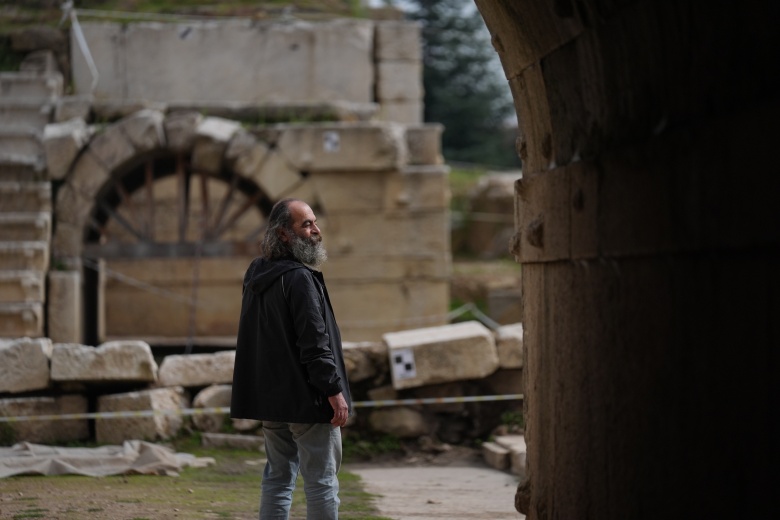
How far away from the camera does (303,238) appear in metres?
4.77

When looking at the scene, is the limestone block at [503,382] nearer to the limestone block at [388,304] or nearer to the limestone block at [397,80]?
the limestone block at [388,304]

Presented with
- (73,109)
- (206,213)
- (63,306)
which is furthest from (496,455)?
(73,109)

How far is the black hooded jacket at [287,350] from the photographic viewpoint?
14.6 ft

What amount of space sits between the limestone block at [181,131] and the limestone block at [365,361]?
6059 millimetres

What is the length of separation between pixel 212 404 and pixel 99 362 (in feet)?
3.15

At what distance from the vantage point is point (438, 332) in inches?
357

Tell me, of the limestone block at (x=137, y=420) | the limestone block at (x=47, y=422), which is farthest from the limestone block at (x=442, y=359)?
the limestone block at (x=47, y=422)

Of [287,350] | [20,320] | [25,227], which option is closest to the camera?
[287,350]

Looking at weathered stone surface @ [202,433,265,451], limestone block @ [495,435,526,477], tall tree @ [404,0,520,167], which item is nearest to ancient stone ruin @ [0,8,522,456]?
weathered stone surface @ [202,433,265,451]

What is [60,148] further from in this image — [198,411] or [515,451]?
[515,451]

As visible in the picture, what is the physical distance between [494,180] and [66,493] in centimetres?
1761

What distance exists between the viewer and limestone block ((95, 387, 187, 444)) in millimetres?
8336

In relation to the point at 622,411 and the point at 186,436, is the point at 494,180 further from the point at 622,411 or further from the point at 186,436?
the point at 622,411

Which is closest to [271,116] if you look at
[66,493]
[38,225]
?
[38,225]
